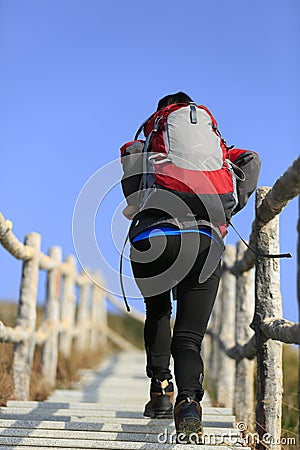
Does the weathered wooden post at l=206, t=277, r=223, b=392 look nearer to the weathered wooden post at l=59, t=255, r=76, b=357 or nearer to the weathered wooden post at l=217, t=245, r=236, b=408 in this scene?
the weathered wooden post at l=217, t=245, r=236, b=408

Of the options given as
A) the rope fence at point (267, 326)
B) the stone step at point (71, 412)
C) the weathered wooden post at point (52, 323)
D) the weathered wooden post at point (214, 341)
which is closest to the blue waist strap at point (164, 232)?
the rope fence at point (267, 326)

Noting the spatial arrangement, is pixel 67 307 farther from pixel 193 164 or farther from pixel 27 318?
pixel 193 164

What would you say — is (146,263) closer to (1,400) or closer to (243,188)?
(243,188)

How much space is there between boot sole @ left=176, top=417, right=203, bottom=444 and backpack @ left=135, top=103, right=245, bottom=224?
71cm

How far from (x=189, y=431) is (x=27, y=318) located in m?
2.34

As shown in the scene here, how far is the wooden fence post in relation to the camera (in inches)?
118

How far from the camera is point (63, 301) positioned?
7.53 meters

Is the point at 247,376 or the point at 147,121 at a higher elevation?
the point at 147,121

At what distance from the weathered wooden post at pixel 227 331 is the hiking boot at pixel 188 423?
2.72 m

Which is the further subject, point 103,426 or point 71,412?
point 71,412

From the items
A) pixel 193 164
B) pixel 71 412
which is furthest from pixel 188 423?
pixel 71 412

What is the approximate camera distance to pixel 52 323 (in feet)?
19.6

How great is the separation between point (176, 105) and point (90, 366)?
5.66m

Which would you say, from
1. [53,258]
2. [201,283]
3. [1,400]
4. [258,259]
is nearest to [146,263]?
[201,283]
